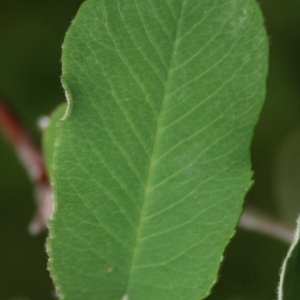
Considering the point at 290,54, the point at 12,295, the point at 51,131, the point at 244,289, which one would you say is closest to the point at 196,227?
the point at 51,131

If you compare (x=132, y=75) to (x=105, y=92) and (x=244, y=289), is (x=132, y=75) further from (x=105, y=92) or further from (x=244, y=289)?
(x=244, y=289)

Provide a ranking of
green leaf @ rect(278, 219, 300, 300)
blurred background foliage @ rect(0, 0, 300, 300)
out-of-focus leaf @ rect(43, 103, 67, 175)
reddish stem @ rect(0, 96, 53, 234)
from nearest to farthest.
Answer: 1. green leaf @ rect(278, 219, 300, 300)
2. out-of-focus leaf @ rect(43, 103, 67, 175)
3. reddish stem @ rect(0, 96, 53, 234)
4. blurred background foliage @ rect(0, 0, 300, 300)

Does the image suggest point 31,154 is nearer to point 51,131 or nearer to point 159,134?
point 51,131

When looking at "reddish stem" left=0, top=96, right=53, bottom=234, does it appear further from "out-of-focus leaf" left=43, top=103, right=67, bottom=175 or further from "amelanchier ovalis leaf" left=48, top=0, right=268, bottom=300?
"amelanchier ovalis leaf" left=48, top=0, right=268, bottom=300

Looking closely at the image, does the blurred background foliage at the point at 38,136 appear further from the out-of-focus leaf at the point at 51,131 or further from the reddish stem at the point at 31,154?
the out-of-focus leaf at the point at 51,131

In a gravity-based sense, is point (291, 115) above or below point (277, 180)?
above

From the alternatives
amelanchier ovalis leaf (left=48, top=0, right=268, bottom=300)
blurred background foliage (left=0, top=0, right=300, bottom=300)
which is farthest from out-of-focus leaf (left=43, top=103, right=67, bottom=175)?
blurred background foliage (left=0, top=0, right=300, bottom=300)
